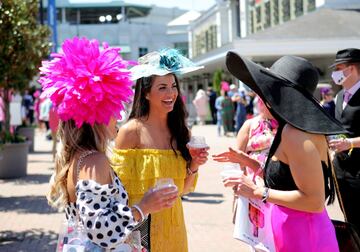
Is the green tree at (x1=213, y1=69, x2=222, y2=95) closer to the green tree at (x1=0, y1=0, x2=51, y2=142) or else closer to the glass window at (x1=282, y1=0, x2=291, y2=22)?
the glass window at (x1=282, y1=0, x2=291, y2=22)

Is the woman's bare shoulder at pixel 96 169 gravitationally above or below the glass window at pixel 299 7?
below

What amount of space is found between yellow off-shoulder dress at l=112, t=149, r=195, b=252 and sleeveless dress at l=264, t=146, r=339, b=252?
28.2 inches

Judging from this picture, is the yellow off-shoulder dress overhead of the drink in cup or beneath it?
beneath

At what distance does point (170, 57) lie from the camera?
376cm

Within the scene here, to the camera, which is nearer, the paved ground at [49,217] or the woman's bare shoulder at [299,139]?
the woman's bare shoulder at [299,139]

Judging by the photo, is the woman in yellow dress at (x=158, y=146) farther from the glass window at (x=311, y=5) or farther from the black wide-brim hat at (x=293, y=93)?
A: the glass window at (x=311, y=5)

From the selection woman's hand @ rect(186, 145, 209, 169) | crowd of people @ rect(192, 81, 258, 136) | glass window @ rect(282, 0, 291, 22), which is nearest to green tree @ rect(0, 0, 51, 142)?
woman's hand @ rect(186, 145, 209, 169)

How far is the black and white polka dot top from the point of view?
101 inches

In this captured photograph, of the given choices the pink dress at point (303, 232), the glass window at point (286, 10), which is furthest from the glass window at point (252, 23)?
the pink dress at point (303, 232)

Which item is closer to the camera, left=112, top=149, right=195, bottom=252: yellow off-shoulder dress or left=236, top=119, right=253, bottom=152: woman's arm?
left=112, top=149, right=195, bottom=252: yellow off-shoulder dress

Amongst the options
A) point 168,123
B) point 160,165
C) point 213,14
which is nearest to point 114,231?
point 160,165

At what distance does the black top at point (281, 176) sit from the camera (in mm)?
3035

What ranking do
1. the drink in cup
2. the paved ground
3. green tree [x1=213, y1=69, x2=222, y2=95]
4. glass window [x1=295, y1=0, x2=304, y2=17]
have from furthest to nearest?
1. green tree [x1=213, y1=69, x2=222, y2=95]
2. glass window [x1=295, y1=0, x2=304, y2=17]
3. the paved ground
4. the drink in cup

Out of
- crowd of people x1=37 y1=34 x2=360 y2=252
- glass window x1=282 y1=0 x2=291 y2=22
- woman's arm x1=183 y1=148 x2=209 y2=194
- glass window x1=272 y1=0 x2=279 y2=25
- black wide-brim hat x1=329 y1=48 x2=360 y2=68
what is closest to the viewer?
crowd of people x1=37 y1=34 x2=360 y2=252
